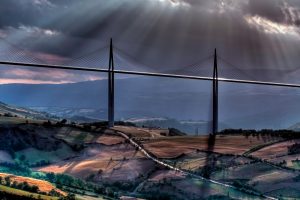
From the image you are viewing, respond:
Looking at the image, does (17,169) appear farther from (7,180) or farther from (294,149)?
(294,149)

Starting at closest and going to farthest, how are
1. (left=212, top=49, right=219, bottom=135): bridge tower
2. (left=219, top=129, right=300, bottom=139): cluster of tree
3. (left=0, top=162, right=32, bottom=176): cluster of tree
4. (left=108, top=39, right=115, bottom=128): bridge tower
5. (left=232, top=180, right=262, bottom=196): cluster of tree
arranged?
(left=232, top=180, right=262, bottom=196): cluster of tree < (left=0, top=162, right=32, bottom=176): cluster of tree < (left=219, top=129, right=300, bottom=139): cluster of tree < (left=108, top=39, right=115, bottom=128): bridge tower < (left=212, top=49, right=219, bottom=135): bridge tower

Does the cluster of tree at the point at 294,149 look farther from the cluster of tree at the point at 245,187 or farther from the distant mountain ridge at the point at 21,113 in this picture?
the distant mountain ridge at the point at 21,113

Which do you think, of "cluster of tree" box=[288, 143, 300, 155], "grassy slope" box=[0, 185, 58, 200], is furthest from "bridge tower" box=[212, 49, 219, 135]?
"grassy slope" box=[0, 185, 58, 200]

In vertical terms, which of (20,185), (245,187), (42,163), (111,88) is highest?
(111,88)

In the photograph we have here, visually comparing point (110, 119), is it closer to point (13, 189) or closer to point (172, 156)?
point (172, 156)

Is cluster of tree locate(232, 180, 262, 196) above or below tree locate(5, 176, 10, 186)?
below

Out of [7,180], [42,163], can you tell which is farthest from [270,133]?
[7,180]

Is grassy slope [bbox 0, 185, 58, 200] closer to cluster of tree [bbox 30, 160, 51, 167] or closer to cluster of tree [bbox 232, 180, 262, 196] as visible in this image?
cluster of tree [bbox 30, 160, 51, 167]

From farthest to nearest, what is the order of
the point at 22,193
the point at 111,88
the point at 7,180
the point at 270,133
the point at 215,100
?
the point at 215,100
the point at 111,88
the point at 270,133
the point at 7,180
the point at 22,193

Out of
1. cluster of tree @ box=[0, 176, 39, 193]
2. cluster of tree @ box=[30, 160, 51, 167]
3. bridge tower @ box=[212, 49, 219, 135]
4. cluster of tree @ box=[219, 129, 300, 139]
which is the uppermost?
bridge tower @ box=[212, 49, 219, 135]

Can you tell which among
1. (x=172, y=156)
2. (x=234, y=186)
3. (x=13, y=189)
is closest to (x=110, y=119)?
(x=172, y=156)

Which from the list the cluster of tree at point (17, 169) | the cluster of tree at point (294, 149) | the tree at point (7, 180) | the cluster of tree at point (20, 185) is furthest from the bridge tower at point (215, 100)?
the cluster of tree at point (20, 185)

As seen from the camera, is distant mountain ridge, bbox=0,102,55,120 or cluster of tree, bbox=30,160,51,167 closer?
cluster of tree, bbox=30,160,51,167
